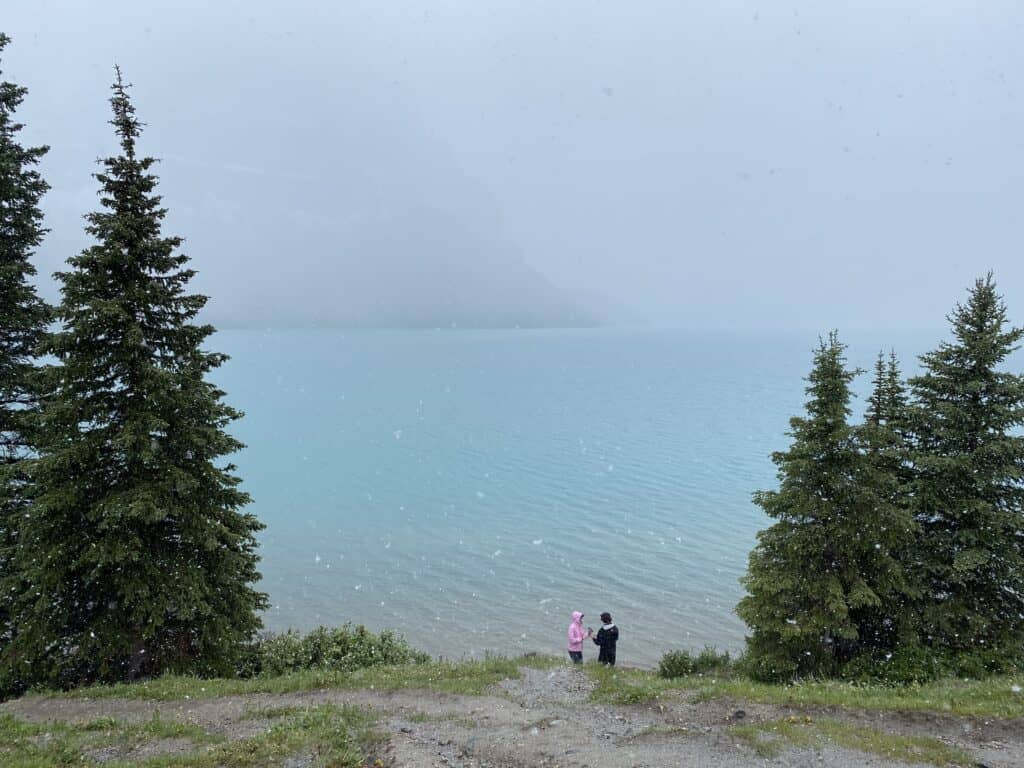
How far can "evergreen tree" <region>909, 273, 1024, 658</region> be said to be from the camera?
15.7 meters

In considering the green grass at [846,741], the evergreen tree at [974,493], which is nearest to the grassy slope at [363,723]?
the green grass at [846,741]

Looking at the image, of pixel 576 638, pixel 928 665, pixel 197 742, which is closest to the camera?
pixel 197 742

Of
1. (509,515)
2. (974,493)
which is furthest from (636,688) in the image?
(509,515)

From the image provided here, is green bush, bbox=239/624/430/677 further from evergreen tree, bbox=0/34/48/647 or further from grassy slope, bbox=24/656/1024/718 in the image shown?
evergreen tree, bbox=0/34/48/647

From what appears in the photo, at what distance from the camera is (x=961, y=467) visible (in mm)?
16078

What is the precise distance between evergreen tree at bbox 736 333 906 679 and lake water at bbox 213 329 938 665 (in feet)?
37.0

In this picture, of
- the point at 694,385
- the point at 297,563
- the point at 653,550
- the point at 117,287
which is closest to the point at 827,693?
the point at 117,287

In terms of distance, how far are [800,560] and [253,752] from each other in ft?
47.0

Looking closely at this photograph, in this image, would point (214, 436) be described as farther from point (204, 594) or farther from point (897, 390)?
point (897, 390)

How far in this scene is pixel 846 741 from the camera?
10.2 m

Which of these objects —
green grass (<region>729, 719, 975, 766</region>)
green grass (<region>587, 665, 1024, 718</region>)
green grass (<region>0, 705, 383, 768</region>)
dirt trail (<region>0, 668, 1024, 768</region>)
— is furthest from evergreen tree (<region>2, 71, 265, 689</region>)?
green grass (<region>729, 719, 975, 766</region>)

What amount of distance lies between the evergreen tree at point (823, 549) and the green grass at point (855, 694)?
5.84 ft

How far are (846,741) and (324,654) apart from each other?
48.9 feet

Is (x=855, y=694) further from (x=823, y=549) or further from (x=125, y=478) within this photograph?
(x=125, y=478)
